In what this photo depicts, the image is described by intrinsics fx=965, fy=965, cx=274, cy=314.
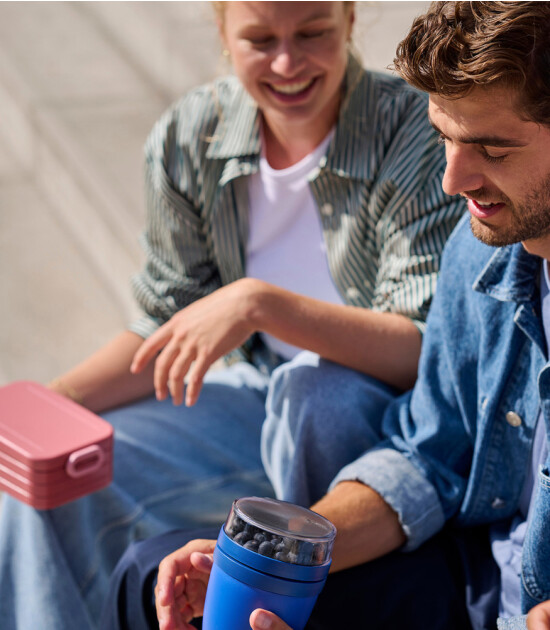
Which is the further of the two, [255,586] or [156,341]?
[156,341]

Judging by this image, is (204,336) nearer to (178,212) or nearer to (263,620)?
(178,212)

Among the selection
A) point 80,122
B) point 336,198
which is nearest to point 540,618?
point 336,198

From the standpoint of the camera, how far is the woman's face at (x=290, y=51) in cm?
178

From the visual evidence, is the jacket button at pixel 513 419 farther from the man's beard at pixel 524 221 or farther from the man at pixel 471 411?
the man's beard at pixel 524 221

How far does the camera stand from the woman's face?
5.82 ft

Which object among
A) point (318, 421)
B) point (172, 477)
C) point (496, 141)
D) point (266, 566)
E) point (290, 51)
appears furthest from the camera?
point (172, 477)

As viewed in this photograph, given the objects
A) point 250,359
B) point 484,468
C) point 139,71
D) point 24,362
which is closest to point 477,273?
point 484,468

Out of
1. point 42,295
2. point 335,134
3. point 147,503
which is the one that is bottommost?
point 42,295

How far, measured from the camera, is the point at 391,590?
1411 mm

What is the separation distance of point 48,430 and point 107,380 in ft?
0.86

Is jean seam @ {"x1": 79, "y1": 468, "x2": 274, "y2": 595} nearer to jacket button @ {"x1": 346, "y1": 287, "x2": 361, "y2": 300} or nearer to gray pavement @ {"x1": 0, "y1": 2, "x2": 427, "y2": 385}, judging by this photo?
jacket button @ {"x1": 346, "y1": 287, "x2": 361, "y2": 300}

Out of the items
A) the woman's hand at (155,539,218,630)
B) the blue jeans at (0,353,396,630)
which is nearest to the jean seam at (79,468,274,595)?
the blue jeans at (0,353,396,630)

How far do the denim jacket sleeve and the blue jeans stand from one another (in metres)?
0.15

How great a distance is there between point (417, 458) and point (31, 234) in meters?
2.37
